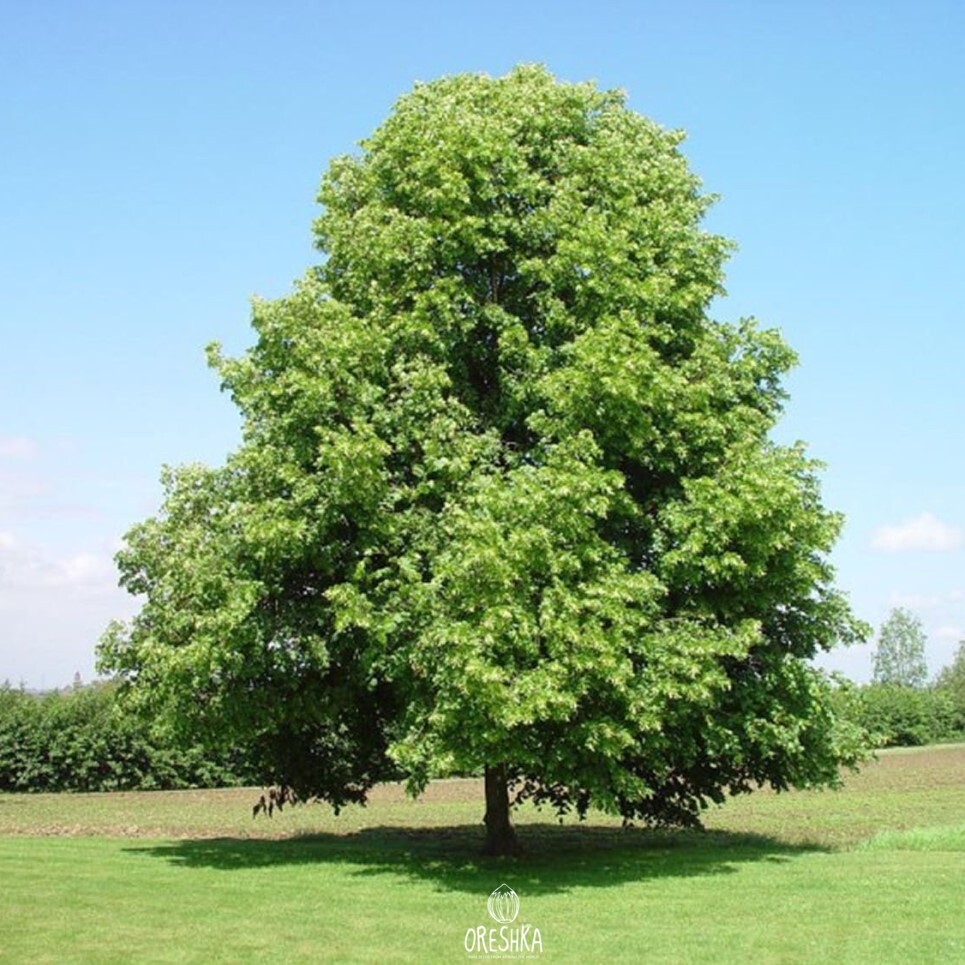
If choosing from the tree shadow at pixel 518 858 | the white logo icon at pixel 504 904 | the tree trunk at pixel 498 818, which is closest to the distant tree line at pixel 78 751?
the tree shadow at pixel 518 858

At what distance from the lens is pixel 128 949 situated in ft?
48.2

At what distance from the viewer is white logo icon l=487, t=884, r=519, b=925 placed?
17219mm

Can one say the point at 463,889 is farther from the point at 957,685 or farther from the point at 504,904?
the point at 957,685

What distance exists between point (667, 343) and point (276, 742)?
539 inches

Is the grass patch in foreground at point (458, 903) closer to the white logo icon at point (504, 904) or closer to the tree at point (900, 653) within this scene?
the white logo icon at point (504, 904)

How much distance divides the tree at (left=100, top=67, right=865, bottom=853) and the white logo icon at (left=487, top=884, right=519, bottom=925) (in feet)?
7.26

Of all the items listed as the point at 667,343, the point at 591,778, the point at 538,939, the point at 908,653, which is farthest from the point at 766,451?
the point at 908,653

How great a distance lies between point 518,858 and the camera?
82.1ft

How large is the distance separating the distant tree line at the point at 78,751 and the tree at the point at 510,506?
31.2 m

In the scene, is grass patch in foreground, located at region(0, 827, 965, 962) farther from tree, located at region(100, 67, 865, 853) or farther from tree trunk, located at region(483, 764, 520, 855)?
tree, located at region(100, 67, 865, 853)

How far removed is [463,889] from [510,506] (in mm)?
6965

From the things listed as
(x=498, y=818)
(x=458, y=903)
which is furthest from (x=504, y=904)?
(x=498, y=818)

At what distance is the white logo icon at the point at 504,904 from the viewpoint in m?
17.2

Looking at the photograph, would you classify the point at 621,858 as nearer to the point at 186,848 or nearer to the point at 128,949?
the point at 186,848
